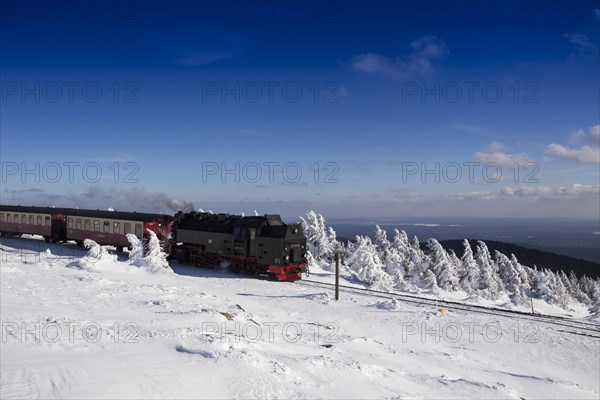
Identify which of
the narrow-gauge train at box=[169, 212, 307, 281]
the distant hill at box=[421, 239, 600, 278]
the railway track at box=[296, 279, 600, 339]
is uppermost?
the narrow-gauge train at box=[169, 212, 307, 281]

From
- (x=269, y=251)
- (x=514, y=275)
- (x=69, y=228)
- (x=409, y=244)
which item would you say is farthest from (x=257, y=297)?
(x=514, y=275)

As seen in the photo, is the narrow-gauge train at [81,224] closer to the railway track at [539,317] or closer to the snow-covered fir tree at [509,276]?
the railway track at [539,317]

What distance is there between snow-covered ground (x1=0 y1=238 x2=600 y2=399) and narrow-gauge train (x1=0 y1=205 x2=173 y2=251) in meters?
7.41

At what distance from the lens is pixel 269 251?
2716 cm

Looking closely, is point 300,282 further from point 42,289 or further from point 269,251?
point 42,289

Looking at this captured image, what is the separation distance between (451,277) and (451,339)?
27.7 m

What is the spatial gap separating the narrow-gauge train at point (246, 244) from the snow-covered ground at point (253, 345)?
2.25m

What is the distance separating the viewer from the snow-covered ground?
374 inches

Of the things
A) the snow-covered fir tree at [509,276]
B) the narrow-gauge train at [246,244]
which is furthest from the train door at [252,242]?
the snow-covered fir tree at [509,276]

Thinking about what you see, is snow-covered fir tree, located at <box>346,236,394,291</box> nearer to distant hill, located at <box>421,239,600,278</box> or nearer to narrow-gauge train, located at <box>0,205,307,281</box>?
narrow-gauge train, located at <box>0,205,307,281</box>

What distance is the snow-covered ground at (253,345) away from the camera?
31.2 feet

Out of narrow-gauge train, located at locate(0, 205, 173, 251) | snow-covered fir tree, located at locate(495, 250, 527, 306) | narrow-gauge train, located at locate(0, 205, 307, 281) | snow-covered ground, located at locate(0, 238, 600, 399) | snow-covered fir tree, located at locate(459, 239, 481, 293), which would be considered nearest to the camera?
snow-covered ground, located at locate(0, 238, 600, 399)

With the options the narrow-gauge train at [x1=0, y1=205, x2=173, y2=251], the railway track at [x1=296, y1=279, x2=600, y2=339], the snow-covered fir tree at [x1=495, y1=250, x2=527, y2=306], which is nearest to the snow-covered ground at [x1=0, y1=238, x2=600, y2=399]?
the railway track at [x1=296, y1=279, x2=600, y2=339]

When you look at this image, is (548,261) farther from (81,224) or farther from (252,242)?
(81,224)
